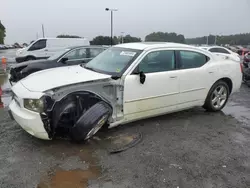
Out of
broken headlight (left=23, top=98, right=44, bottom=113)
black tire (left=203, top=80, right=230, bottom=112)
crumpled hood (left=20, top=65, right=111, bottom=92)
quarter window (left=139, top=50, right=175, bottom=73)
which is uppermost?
quarter window (left=139, top=50, right=175, bottom=73)

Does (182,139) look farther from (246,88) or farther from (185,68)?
(246,88)

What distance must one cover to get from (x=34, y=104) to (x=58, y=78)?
0.64 m

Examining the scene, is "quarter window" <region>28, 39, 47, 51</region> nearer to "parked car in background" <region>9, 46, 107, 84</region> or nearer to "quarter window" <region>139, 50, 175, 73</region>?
"parked car in background" <region>9, 46, 107, 84</region>

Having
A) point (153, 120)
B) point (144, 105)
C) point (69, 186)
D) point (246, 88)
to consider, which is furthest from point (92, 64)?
point (246, 88)

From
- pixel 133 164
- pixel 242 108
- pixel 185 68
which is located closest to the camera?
pixel 133 164

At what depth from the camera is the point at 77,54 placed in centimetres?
924

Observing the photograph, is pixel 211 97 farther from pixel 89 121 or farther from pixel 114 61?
pixel 89 121

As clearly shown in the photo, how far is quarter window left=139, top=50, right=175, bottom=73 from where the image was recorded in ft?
14.4

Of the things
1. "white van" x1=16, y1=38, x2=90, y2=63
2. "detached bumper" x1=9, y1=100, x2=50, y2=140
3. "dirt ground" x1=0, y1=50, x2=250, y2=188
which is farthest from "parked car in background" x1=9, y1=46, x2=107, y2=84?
"white van" x1=16, y1=38, x2=90, y2=63

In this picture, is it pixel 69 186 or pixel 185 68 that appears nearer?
pixel 69 186

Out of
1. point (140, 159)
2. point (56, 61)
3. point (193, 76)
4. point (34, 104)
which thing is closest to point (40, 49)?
point (56, 61)

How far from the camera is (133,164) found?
3.32m

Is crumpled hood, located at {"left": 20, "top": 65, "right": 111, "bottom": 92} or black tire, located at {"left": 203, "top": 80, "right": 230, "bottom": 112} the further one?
black tire, located at {"left": 203, "top": 80, "right": 230, "bottom": 112}

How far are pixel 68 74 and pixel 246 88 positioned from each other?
23.8 ft
